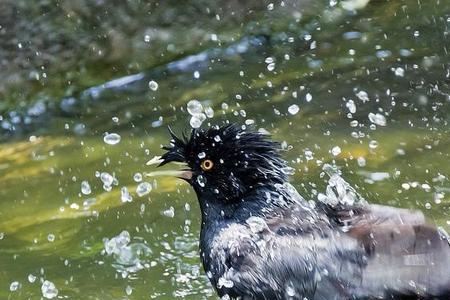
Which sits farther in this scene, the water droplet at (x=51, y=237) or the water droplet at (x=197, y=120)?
the water droplet at (x=197, y=120)

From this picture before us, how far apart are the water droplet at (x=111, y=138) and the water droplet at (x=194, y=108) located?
752 mm

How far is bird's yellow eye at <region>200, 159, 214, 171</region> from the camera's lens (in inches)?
230

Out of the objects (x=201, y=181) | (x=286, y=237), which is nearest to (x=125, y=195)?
(x=201, y=181)

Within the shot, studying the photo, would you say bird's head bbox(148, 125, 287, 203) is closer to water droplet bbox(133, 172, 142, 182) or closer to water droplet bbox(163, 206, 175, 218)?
water droplet bbox(163, 206, 175, 218)

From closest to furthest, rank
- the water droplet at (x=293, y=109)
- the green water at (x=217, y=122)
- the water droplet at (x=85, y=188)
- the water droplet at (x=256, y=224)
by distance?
the water droplet at (x=256, y=224) → the green water at (x=217, y=122) → the water droplet at (x=85, y=188) → the water droplet at (x=293, y=109)

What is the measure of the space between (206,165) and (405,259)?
4.68ft

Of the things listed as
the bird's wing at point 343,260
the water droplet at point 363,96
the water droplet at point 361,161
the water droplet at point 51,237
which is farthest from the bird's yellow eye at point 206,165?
the water droplet at point 363,96

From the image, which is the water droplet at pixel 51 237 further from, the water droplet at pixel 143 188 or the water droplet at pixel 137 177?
the water droplet at pixel 137 177

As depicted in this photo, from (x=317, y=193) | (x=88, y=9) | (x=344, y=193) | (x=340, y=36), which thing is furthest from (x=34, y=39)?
(x=344, y=193)

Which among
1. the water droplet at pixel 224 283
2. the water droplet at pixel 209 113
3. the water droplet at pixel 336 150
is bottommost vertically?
the water droplet at pixel 209 113

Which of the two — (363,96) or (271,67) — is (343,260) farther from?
(271,67)

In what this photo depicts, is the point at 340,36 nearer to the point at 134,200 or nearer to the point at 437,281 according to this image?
the point at 134,200

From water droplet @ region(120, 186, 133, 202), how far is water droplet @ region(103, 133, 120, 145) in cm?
103

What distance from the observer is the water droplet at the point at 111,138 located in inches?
340
